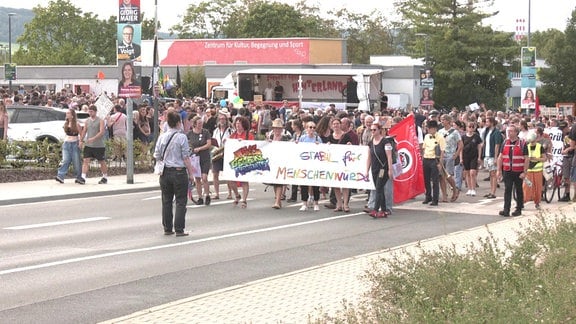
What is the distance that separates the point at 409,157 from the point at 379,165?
2.97 meters

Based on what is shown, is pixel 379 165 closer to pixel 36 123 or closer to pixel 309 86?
pixel 36 123

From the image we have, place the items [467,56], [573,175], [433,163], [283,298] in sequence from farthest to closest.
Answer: [467,56] → [573,175] → [433,163] → [283,298]

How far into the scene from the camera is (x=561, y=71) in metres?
88.2

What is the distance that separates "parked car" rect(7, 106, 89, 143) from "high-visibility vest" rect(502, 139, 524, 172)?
1444 cm

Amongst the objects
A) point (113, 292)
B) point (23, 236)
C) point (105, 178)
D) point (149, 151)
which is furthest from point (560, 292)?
point (149, 151)

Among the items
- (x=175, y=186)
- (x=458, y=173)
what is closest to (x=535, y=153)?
(x=458, y=173)

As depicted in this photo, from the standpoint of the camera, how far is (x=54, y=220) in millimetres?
18656

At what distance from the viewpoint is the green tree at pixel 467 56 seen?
80.4m

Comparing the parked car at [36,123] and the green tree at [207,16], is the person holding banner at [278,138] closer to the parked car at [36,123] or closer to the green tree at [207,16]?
the parked car at [36,123]

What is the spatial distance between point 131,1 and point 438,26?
6192 cm

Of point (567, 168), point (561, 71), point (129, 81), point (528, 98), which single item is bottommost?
point (567, 168)

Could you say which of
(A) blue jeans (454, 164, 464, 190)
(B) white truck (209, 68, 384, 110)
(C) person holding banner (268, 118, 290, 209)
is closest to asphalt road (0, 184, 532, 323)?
(C) person holding banner (268, 118, 290, 209)

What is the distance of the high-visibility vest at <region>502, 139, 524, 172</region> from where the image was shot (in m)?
19.5

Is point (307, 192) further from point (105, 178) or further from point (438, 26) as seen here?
point (438, 26)
